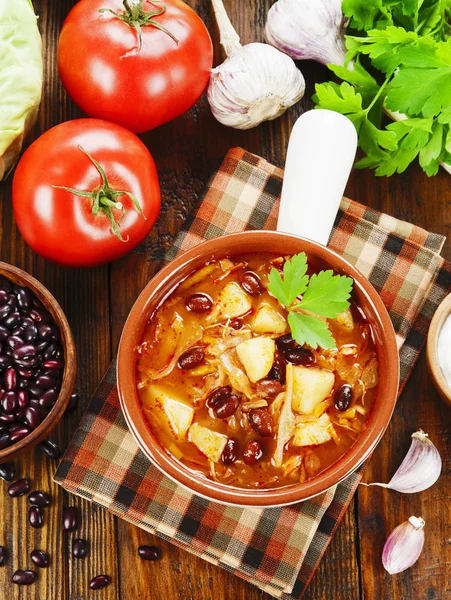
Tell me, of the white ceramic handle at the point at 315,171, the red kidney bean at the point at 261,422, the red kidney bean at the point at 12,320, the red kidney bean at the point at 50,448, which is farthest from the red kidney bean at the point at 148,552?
the white ceramic handle at the point at 315,171

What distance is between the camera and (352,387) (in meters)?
2.18

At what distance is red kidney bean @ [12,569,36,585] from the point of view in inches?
103

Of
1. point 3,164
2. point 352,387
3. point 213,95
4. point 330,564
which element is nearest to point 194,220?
point 213,95

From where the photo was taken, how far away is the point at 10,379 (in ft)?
8.08

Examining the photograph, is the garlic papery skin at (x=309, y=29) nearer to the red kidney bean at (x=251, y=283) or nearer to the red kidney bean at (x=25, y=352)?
the red kidney bean at (x=251, y=283)

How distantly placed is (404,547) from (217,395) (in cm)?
93

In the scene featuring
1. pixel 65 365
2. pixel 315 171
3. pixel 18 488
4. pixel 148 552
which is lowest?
pixel 148 552

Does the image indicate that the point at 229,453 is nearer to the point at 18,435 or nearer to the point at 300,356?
the point at 300,356

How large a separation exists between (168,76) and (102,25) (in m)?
0.25

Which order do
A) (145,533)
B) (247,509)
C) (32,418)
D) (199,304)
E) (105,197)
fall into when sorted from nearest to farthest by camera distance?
(199,304)
(105,197)
(32,418)
(247,509)
(145,533)

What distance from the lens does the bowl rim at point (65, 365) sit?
7.69ft

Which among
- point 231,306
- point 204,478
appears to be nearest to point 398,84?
point 231,306

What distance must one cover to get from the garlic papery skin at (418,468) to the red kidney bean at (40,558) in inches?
45.0

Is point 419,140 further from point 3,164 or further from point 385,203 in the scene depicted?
point 3,164
